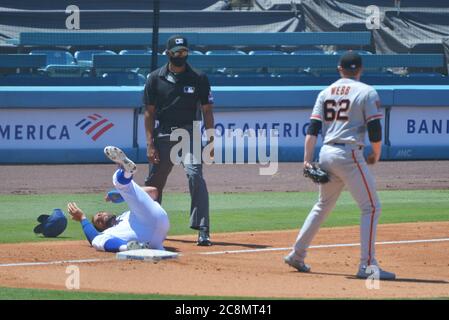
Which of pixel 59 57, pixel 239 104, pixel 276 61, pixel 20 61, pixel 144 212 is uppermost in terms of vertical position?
pixel 276 61

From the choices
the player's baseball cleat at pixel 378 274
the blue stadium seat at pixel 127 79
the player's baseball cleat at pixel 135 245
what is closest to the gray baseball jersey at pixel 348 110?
the player's baseball cleat at pixel 378 274

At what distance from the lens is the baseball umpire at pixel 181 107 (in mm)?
10625

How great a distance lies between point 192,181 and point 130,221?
91cm

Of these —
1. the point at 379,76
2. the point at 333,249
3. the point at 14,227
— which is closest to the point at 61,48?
the point at 379,76

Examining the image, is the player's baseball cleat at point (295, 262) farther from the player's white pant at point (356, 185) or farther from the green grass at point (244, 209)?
the green grass at point (244, 209)

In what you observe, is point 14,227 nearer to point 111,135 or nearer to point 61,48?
point 111,135

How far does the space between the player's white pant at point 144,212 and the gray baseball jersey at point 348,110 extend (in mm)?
1899

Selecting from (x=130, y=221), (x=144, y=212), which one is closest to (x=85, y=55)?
(x=130, y=221)

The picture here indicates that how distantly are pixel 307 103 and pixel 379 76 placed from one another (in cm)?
532

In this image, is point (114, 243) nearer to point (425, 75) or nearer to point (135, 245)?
point (135, 245)

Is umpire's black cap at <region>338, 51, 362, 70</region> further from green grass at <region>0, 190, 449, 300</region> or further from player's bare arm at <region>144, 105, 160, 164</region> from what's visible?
green grass at <region>0, 190, 449, 300</region>

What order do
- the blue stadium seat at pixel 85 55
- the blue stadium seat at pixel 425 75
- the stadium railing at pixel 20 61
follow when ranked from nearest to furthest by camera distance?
the stadium railing at pixel 20 61 < the blue stadium seat at pixel 425 75 < the blue stadium seat at pixel 85 55

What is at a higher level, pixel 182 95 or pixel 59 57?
pixel 59 57

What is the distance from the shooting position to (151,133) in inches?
426
